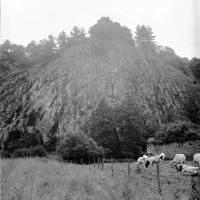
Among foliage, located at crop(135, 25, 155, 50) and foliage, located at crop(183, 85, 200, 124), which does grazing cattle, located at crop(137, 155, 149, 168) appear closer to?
foliage, located at crop(183, 85, 200, 124)

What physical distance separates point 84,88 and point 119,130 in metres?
15.8

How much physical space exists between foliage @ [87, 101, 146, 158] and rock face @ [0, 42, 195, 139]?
5144 mm

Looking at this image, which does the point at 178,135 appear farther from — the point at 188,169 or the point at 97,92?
the point at 97,92

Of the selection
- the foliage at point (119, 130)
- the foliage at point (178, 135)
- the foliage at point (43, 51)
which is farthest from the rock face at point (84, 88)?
the foliage at point (178, 135)

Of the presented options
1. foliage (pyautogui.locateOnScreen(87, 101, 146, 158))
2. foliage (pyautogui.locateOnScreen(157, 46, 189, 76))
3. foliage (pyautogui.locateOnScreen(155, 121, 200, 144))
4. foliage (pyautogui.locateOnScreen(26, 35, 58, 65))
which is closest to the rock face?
foliage (pyautogui.locateOnScreen(26, 35, 58, 65))

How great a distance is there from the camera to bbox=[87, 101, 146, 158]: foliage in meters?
41.7

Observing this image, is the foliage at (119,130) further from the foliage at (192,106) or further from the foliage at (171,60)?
the foliage at (171,60)

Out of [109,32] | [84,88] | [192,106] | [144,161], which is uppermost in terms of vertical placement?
[109,32]

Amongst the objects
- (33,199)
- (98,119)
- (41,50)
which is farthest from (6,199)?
(41,50)

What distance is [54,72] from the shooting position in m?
63.2

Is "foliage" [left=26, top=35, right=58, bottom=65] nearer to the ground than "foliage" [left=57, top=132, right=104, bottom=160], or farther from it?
farther from it

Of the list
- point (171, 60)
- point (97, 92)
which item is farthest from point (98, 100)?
point (171, 60)

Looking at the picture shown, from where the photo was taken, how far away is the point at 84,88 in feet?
185

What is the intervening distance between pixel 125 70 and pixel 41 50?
27935mm
